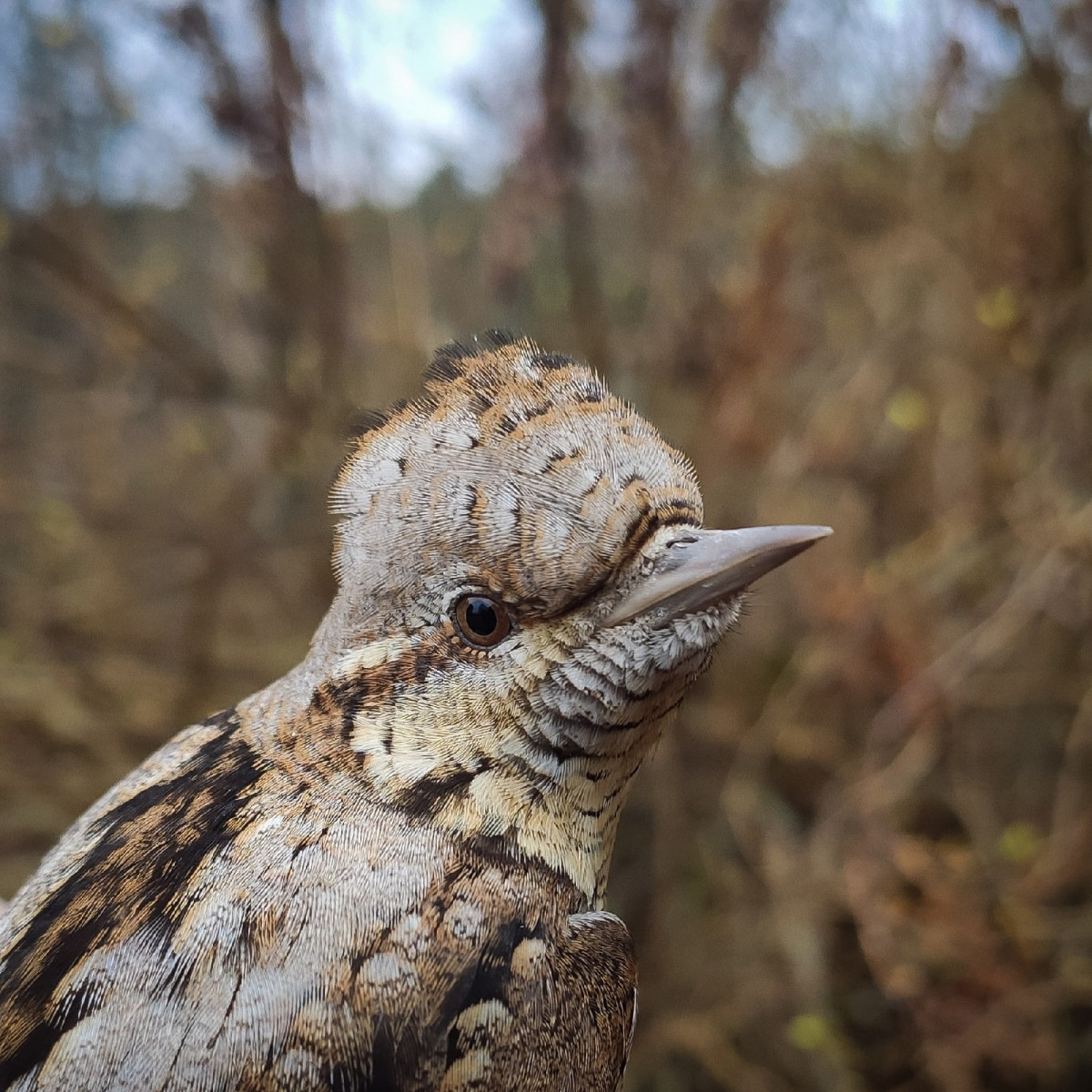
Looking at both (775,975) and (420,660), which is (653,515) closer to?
(420,660)

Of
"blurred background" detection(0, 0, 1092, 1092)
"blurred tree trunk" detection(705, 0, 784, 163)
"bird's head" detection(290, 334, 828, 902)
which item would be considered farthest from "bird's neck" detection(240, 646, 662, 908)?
"blurred tree trunk" detection(705, 0, 784, 163)

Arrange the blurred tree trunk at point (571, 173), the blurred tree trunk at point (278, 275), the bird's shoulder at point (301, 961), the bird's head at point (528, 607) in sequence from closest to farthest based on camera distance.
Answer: the bird's shoulder at point (301, 961), the bird's head at point (528, 607), the blurred tree trunk at point (278, 275), the blurred tree trunk at point (571, 173)

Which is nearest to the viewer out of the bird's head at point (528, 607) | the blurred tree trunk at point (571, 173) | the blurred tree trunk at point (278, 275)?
the bird's head at point (528, 607)

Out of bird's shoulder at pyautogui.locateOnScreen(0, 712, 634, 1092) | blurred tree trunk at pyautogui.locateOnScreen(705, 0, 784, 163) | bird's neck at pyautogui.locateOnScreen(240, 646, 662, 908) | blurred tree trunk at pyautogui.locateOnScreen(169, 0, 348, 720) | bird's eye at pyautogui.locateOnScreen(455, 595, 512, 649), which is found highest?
blurred tree trunk at pyautogui.locateOnScreen(705, 0, 784, 163)

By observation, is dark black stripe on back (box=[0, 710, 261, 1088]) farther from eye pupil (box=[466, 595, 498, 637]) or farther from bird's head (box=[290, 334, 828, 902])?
eye pupil (box=[466, 595, 498, 637])

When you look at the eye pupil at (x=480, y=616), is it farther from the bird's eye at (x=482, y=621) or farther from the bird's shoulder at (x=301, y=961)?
the bird's shoulder at (x=301, y=961)

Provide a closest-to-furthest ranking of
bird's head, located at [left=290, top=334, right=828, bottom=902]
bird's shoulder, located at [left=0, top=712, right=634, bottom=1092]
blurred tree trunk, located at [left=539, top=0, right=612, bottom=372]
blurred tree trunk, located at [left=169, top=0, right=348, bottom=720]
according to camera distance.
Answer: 1. bird's shoulder, located at [left=0, top=712, right=634, bottom=1092]
2. bird's head, located at [left=290, top=334, right=828, bottom=902]
3. blurred tree trunk, located at [left=169, top=0, right=348, bottom=720]
4. blurred tree trunk, located at [left=539, top=0, right=612, bottom=372]

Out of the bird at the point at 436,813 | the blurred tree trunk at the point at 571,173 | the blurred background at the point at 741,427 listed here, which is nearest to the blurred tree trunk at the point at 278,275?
the blurred background at the point at 741,427

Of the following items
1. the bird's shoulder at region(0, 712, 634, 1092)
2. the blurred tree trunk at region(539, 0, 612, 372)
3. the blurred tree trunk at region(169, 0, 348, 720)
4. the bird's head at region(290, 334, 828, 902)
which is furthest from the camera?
the blurred tree trunk at region(539, 0, 612, 372)
